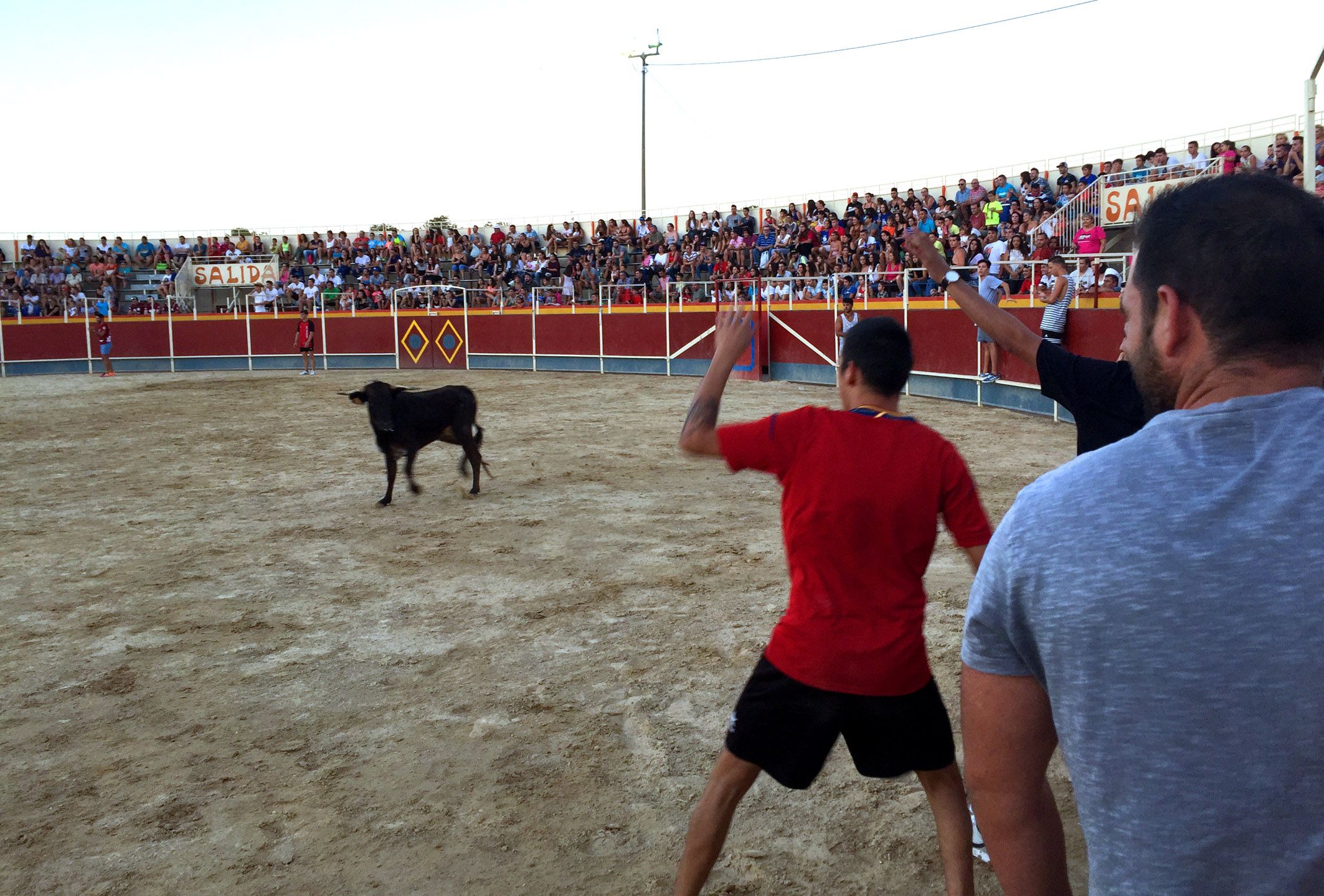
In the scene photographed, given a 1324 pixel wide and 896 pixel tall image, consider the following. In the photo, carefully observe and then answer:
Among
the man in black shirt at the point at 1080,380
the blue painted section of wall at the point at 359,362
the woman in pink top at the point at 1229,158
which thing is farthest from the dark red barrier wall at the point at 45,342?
the man in black shirt at the point at 1080,380

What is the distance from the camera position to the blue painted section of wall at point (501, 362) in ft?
73.1

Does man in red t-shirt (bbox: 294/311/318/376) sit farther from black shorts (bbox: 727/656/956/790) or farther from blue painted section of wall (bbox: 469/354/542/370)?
black shorts (bbox: 727/656/956/790)

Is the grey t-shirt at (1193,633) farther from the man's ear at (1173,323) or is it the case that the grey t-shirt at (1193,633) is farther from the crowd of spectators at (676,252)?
the crowd of spectators at (676,252)

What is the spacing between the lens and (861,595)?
82.7 inches

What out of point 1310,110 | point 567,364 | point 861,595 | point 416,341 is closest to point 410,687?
point 861,595

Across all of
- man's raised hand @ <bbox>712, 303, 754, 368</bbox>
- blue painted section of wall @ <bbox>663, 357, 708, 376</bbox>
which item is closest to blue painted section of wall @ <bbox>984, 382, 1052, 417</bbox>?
blue painted section of wall @ <bbox>663, 357, 708, 376</bbox>

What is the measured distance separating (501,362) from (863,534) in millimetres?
21031

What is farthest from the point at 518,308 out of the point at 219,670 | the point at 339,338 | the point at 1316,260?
the point at 1316,260

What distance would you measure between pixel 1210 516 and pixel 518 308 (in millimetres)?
22196

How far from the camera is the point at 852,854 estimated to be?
2721mm

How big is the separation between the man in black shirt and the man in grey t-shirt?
1.44 metres

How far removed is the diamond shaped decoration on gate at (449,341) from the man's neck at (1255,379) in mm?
22764

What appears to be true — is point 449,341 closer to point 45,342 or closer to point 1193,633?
point 45,342

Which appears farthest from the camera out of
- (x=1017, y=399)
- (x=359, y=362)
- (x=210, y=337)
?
(x=210, y=337)
